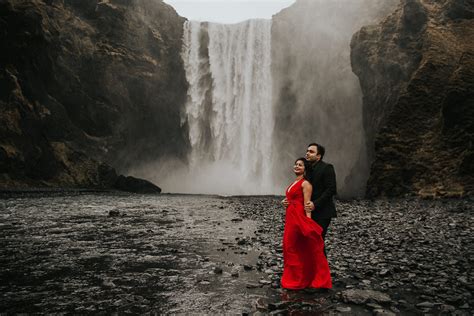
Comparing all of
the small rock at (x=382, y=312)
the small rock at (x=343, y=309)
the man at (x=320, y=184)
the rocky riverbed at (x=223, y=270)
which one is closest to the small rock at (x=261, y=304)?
the rocky riverbed at (x=223, y=270)

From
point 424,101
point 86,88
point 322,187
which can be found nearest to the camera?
point 322,187

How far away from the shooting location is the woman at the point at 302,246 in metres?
5.73

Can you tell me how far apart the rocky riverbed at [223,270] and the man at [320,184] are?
1.28 meters

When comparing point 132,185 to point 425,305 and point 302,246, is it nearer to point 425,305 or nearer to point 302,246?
point 302,246

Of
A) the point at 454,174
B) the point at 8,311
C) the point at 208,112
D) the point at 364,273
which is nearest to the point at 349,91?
the point at 208,112

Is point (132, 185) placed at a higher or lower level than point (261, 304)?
higher

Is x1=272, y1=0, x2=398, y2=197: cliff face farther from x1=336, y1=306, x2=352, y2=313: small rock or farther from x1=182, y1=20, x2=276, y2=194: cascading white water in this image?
x1=336, y1=306, x2=352, y2=313: small rock

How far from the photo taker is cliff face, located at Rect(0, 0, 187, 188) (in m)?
34.3

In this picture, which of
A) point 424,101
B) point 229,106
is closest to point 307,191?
point 424,101

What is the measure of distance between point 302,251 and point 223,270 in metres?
2.11

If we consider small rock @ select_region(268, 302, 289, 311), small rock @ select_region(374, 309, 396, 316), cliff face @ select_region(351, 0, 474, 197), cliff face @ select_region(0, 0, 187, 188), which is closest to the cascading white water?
cliff face @ select_region(0, 0, 187, 188)

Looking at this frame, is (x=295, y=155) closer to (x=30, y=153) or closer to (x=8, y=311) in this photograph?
(x=30, y=153)

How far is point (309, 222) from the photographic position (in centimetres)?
579

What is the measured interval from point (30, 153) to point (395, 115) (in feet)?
112
